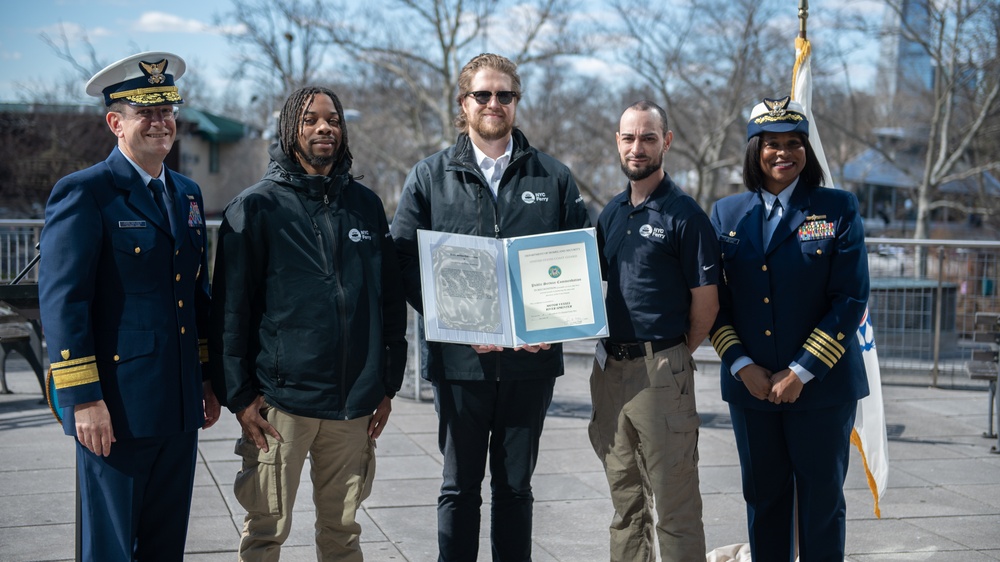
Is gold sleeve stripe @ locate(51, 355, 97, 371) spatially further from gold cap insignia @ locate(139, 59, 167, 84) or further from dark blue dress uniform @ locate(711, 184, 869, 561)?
dark blue dress uniform @ locate(711, 184, 869, 561)

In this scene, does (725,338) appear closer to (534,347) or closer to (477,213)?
(534,347)

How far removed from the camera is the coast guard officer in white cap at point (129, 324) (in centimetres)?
353

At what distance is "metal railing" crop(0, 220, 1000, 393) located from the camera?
10383 millimetres

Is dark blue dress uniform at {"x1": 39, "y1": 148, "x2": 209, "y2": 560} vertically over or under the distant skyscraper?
under

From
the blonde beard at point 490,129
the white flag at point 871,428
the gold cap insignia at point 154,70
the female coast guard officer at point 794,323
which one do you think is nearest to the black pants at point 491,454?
the female coast guard officer at point 794,323

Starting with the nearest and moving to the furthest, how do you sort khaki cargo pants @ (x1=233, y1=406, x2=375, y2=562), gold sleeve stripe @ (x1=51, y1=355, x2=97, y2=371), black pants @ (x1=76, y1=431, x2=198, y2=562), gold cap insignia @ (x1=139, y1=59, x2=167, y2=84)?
1. gold sleeve stripe @ (x1=51, y1=355, x2=97, y2=371)
2. black pants @ (x1=76, y1=431, x2=198, y2=562)
3. gold cap insignia @ (x1=139, y1=59, x2=167, y2=84)
4. khaki cargo pants @ (x1=233, y1=406, x2=375, y2=562)

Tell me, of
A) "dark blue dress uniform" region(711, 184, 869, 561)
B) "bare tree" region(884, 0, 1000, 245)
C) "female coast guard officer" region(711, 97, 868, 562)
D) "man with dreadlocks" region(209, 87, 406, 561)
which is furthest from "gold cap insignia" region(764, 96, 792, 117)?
"bare tree" region(884, 0, 1000, 245)

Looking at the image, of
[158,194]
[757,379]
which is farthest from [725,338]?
[158,194]

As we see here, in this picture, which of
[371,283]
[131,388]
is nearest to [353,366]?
[371,283]

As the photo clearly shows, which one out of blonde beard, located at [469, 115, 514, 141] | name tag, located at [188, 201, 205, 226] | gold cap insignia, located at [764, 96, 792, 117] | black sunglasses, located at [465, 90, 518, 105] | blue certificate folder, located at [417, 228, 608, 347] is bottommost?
blue certificate folder, located at [417, 228, 608, 347]

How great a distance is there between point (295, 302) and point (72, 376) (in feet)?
2.79

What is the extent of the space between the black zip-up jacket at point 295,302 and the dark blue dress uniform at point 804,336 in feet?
5.39

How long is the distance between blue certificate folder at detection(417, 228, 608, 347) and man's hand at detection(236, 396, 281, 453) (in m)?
0.77

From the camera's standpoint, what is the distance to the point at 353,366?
13.0 ft
